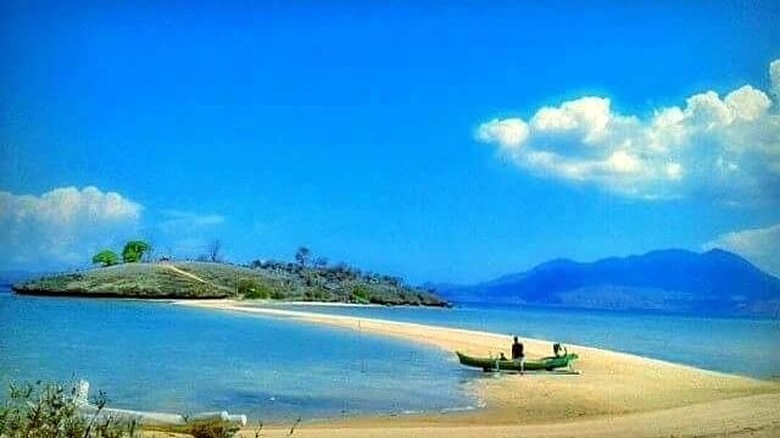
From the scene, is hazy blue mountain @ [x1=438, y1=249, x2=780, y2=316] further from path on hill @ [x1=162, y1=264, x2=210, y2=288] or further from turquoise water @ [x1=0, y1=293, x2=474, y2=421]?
path on hill @ [x1=162, y1=264, x2=210, y2=288]

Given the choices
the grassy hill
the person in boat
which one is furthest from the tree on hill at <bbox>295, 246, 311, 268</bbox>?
the person in boat

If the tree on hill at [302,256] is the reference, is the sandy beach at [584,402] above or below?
below

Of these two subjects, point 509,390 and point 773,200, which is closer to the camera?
point 773,200

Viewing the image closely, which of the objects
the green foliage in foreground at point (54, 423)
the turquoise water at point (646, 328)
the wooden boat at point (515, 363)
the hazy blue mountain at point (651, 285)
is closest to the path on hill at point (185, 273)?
the turquoise water at point (646, 328)

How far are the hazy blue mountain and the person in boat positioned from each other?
1.49 ft

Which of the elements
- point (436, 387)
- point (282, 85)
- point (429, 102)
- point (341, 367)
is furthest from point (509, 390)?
point (282, 85)

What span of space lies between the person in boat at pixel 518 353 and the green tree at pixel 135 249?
6.34 feet

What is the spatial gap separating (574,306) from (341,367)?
3.87ft

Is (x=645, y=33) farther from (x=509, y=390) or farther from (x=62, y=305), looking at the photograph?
(x=62, y=305)

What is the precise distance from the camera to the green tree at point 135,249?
4613 millimetres

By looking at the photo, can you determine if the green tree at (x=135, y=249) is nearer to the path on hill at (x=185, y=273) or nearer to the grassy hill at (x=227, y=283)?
the grassy hill at (x=227, y=283)

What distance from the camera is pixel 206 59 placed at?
4719 mm

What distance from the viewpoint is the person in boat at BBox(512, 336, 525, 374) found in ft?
17.2

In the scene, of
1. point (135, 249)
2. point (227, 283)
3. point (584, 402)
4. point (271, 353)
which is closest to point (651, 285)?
point (584, 402)
